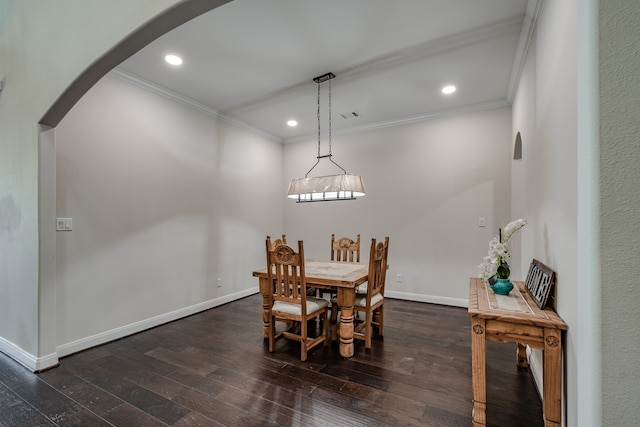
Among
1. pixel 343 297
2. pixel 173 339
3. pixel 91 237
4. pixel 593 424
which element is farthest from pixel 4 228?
pixel 593 424

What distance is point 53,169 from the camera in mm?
2545

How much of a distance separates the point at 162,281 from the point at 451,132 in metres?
4.44

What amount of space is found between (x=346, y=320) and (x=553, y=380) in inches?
62.1

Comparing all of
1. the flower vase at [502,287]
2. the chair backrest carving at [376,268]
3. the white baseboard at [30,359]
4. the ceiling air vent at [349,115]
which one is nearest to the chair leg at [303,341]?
the chair backrest carving at [376,268]

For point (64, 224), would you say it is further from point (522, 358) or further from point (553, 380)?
point (522, 358)

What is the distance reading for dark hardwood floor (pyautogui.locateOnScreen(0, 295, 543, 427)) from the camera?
6.17ft

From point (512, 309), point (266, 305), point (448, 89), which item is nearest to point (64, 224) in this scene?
point (266, 305)

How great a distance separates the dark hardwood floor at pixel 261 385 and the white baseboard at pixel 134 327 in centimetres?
9

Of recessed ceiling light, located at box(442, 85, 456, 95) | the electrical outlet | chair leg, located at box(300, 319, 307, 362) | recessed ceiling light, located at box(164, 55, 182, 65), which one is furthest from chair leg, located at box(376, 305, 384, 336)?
recessed ceiling light, located at box(164, 55, 182, 65)

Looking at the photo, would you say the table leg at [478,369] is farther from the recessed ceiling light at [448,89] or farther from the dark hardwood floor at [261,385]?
the recessed ceiling light at [448,89]

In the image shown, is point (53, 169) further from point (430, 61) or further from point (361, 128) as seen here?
point (361, 128)

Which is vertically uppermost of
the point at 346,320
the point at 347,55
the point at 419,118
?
the point at 347,55

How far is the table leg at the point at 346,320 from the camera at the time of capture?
8.92 feet

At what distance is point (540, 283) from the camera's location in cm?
186
